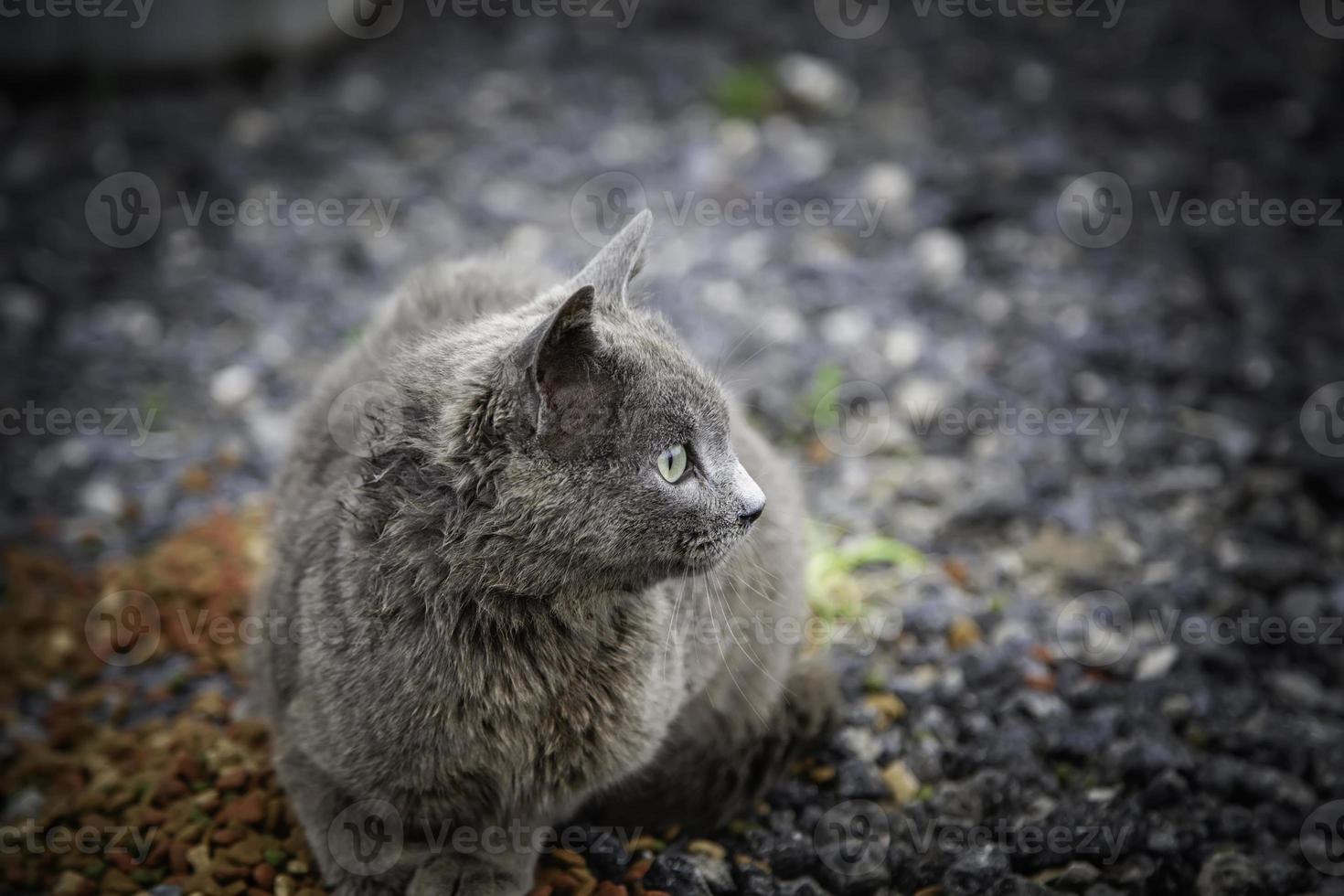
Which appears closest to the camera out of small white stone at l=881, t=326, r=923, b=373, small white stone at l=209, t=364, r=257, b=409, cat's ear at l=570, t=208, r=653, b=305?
cat's ear at l=570, t=208, r=653, b=305

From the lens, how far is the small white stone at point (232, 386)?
472 centimetres

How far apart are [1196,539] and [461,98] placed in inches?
198

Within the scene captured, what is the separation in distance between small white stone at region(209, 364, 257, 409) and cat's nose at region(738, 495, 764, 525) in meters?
3.17

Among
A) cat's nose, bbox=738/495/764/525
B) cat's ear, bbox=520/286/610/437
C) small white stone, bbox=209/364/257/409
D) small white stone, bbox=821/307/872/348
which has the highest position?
small white stone, bbox=821/307/872/348

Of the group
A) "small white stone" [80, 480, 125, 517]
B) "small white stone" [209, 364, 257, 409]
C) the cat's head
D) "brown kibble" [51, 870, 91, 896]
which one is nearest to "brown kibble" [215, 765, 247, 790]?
"brown kibble" [51, 870, 91, 896]

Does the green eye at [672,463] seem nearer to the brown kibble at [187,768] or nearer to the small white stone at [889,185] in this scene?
the brown kibble at [187,768]

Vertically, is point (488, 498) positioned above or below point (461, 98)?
below

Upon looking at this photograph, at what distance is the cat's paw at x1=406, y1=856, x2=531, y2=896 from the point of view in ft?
8.34

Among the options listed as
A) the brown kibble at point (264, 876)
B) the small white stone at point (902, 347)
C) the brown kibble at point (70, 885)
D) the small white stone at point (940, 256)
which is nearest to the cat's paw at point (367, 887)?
the brown kibble at point (264, 876)

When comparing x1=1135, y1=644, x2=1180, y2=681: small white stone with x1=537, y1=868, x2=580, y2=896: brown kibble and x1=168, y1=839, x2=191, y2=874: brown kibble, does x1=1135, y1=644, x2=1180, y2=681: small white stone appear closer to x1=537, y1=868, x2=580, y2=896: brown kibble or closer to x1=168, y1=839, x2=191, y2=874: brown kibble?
x1=537, y1=868, x2=580, y2=896: brown kibble

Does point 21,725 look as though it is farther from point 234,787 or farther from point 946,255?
point 946,255

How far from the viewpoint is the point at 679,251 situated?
5566 mm

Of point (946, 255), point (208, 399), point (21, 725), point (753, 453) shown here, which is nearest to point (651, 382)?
point (753, 453)

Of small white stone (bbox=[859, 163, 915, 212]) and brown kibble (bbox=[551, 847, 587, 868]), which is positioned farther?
small white stone (bbox=[859, 163, 915, 212])
